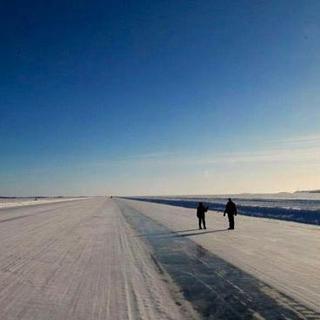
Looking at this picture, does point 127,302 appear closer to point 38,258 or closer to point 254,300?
point 254,300

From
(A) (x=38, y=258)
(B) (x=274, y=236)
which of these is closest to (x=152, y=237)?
(B) (x=274, y=236)

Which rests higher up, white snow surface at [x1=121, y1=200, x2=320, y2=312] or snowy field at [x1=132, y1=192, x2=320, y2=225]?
snowy field at [x1=132, y1=192, x2=320, y2=225]

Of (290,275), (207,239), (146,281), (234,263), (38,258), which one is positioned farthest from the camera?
(207,239)

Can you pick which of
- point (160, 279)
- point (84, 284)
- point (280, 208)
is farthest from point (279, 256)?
point (280, 208)

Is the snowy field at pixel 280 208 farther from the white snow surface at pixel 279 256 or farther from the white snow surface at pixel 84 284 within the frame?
the white snow surface at pixel 84 284

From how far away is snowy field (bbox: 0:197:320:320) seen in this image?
7.91 meters

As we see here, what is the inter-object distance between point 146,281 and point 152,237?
10656 mm

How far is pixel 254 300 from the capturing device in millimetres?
8641

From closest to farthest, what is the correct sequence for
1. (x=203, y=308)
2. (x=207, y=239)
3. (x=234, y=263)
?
(x=203, y=308)
(x=234, y=263)
(x=207, y=239)

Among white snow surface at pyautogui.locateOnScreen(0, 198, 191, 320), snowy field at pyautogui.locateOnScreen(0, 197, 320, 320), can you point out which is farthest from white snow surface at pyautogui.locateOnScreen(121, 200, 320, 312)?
white snow surface at pyautogui.locateOnScreen(0, 198, 191, 320)

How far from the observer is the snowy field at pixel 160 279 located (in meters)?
7.91

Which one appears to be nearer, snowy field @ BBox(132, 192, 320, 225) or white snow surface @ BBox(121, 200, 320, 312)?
white snow surface @ BBox(121, 200, 320, 312)

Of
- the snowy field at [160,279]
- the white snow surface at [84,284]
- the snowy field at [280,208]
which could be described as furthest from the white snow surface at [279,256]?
the snowy field at [280,208]

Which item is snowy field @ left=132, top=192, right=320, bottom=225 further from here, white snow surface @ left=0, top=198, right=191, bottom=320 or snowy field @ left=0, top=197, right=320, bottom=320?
white snow surface @ left=0, top=198, right=191, bottom=320
